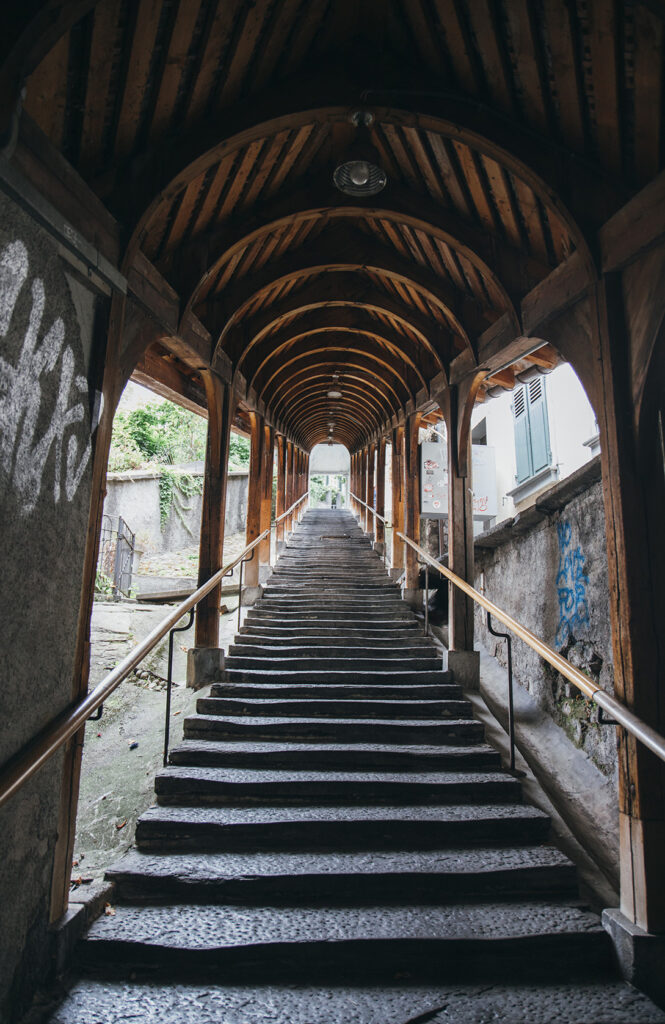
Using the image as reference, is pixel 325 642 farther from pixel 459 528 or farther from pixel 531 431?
pixel 531 431

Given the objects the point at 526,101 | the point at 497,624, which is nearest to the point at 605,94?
the point at 526,101

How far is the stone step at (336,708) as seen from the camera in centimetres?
456

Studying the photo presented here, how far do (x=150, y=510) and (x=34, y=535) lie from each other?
14125 millimetres

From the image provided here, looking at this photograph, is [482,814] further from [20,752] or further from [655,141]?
[655,141]

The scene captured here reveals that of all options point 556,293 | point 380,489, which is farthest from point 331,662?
point 380,489

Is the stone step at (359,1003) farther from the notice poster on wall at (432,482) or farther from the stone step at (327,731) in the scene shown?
the notice poster on wall at (432,482)

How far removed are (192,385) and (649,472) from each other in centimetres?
481

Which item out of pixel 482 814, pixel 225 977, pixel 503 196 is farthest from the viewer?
pixel 503 196

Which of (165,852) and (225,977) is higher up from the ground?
(165,852)

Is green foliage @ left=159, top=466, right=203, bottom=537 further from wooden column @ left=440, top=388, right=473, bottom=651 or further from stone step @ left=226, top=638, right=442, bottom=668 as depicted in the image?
wooden column @ left=440, top=388, right=473, bottom=651

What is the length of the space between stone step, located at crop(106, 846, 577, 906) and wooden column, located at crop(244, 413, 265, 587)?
501cm

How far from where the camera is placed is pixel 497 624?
6.32 meters

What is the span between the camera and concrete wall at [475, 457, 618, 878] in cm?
379

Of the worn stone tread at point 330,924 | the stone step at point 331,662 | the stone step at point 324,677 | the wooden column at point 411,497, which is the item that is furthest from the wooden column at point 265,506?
the worn stone tread at point 330,924
